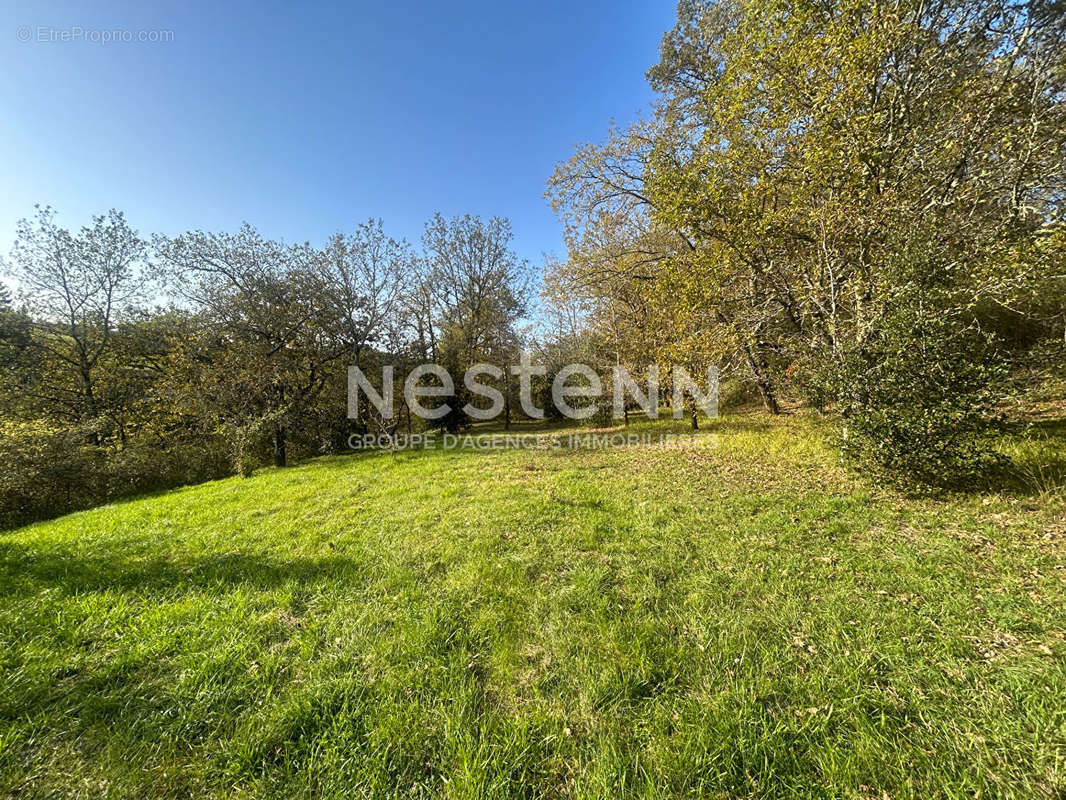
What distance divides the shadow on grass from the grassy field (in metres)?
0.04

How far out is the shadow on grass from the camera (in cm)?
345

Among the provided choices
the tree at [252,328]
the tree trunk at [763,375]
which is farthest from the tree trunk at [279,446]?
the tree trunk at [763,375]

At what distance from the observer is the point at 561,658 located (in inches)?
93.8

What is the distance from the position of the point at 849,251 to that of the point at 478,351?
15.4 meters

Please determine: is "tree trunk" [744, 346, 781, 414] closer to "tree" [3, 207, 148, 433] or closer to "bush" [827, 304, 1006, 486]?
"bush" [827, 304, 1006, 486]

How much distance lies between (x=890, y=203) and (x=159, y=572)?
1269 centimetres

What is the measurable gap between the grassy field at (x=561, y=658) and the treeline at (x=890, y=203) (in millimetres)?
1647

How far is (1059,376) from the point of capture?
4.55m

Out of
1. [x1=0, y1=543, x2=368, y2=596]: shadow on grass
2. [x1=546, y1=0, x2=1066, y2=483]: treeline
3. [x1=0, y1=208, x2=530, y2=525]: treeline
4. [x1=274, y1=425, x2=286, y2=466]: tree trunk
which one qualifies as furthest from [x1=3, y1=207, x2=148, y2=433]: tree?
[x1=546, y1=0, x2=1066, y2=483]: treeline

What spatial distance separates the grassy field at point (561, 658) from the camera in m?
1.66

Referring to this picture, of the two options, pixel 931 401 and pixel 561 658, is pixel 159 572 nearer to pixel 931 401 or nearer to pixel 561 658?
pixel 561 658

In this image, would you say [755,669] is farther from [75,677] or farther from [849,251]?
[849,251]

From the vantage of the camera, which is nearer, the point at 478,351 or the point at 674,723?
the point at 674,723

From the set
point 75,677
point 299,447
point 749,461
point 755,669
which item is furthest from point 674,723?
point 299,447
